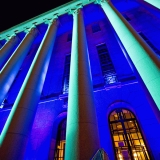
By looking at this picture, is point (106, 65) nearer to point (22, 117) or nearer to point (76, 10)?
point (76, 10)

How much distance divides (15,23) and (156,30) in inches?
660

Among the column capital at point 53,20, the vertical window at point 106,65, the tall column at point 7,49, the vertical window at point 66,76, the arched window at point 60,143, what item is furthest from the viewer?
the column capital at point 53,20

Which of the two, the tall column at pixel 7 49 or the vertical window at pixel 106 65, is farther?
the tall column at pixel 7 49

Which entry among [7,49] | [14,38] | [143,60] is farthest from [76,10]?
[143,60]

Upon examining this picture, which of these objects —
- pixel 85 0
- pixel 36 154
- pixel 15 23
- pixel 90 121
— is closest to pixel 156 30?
pixel 85 0

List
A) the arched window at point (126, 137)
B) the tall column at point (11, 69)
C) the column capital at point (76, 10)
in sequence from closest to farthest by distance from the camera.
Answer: the arched window at point (126, 137) < the tall column at point (11, 69) < the column capital at point (76, 10)

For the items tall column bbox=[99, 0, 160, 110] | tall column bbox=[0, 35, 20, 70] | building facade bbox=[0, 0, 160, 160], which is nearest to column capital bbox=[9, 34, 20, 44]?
tall column bbox=[0, 35, 20, 70]

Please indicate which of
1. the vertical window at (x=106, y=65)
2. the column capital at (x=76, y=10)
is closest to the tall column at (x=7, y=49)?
the column capital at (x=76, y=10)

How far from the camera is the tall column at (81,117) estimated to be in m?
4.22

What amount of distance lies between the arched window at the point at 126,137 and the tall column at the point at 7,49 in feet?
34.8

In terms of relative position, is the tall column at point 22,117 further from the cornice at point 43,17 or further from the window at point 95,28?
the window at point 95,28

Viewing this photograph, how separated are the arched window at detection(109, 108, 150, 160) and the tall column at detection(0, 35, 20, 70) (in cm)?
1061

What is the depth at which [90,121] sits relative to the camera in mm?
4996

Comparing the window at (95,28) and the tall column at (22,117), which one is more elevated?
the window at (95,28)
